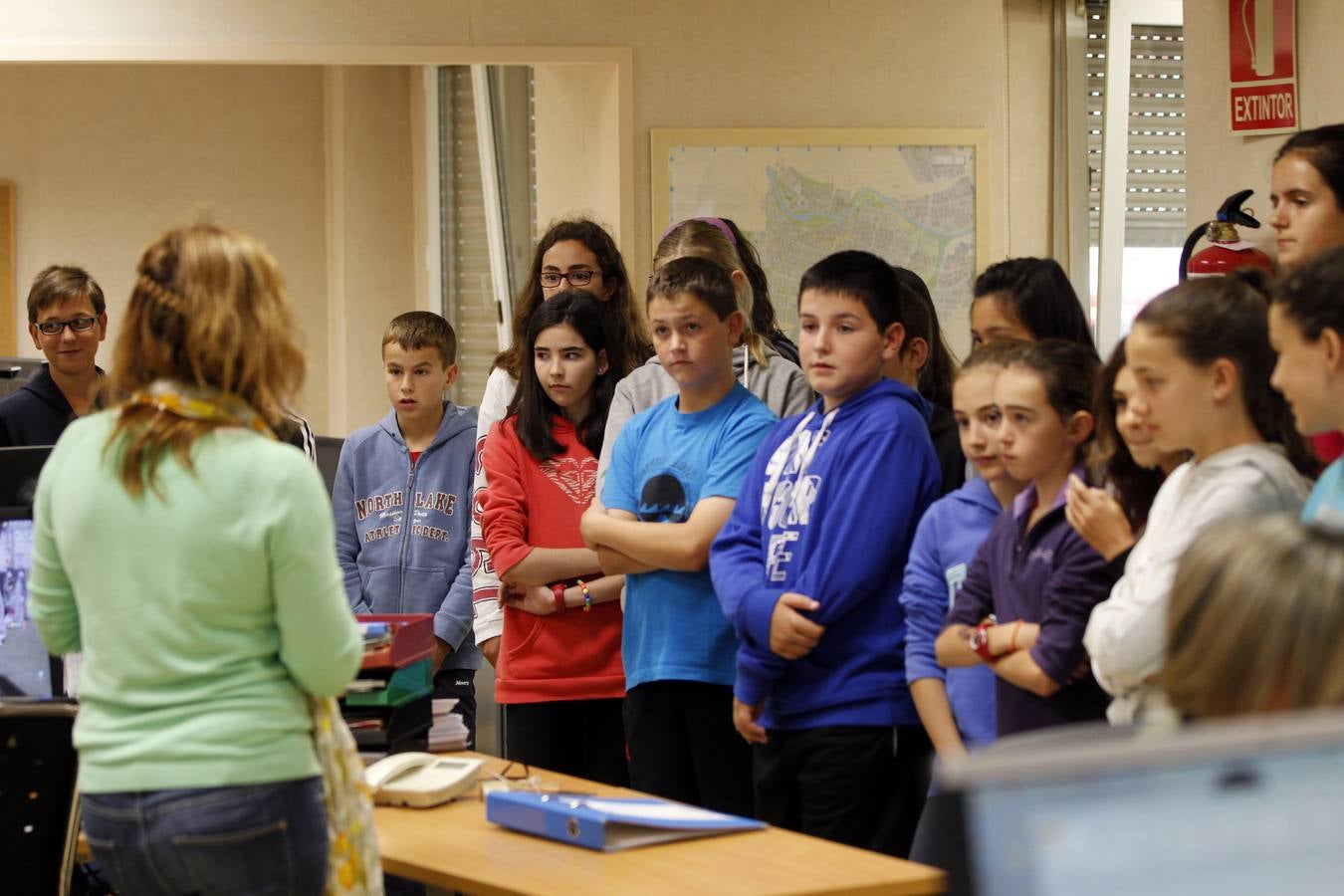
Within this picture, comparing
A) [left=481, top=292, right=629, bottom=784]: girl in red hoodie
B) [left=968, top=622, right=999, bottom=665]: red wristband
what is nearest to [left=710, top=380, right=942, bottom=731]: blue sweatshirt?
[left=968, top=622, right=999, bottom=665]: red wristband

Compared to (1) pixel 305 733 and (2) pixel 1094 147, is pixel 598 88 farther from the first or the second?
(1) pixel 305 733

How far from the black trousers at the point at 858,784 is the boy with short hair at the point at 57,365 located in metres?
1.92

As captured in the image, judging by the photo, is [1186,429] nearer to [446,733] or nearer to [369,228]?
[446,733]

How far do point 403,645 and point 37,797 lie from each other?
2.00 feet

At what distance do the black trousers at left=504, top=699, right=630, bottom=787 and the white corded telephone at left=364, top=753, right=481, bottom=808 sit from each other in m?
0.65

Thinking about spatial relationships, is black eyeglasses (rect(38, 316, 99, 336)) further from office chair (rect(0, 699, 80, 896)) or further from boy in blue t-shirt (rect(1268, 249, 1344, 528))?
boy in blue t-shirt (rect(1268, 249, 1344, 528))

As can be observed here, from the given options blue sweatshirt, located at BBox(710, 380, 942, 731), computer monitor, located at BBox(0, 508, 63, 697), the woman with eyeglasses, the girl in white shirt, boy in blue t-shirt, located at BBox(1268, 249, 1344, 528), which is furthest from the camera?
the woman with eyeglasses

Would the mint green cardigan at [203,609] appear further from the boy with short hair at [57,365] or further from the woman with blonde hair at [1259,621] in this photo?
the boy with short hair at [57,365]

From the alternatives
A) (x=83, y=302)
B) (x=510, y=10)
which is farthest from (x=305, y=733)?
(x=510, y=10)

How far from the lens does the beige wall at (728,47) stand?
4.71m

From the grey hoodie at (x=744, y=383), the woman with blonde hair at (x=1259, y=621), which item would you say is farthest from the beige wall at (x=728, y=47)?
the woman with blonde hair at (x=1259, y=621)

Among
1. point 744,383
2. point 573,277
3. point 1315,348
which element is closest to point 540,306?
point 573,277

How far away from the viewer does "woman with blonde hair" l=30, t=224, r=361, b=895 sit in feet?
5.94

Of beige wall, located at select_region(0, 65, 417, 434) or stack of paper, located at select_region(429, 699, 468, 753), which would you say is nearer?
stack of paper, located at select_region(429, 699, 468, 753)
